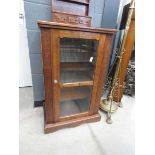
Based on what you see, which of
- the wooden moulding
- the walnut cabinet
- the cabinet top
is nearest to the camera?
the cabinet top

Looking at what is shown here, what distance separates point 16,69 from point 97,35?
0.94m

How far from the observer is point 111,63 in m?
2.11

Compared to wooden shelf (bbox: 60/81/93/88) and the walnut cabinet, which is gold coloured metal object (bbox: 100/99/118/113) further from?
wooden shelf (bbox: 60/81/93/88)

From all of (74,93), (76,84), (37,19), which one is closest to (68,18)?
(37,19)

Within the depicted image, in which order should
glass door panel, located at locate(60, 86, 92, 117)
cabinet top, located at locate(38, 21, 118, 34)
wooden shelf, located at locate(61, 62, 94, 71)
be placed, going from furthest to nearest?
glass door panel, located at locate(60, 86, 92, 117) < wooden shelf, located at locate(61, 62, 94, 71) < cabinet top, located at locate(38, 21, 118, 34)

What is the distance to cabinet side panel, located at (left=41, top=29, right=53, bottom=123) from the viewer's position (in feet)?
3.43

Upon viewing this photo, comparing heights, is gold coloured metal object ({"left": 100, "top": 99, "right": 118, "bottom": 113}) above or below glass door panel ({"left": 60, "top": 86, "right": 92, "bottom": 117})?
below

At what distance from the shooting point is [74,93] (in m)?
1.53

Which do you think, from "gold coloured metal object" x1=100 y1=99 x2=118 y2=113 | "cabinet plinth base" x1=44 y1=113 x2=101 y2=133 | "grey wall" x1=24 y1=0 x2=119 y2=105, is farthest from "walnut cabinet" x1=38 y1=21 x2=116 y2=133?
"grey wall" x1=24 y1=0 x2=119 y2=105

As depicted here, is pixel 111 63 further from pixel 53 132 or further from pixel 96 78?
pixel 53 132

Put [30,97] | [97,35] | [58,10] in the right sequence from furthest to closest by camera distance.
Answer: [30,97] → [58,10] → [97,35]

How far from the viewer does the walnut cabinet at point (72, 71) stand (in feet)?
3.59

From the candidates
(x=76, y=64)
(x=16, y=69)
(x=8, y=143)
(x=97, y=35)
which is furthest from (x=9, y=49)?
(x=76, y=64)

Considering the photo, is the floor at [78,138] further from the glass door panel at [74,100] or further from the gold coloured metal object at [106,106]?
the glass door panel at [74,100]
